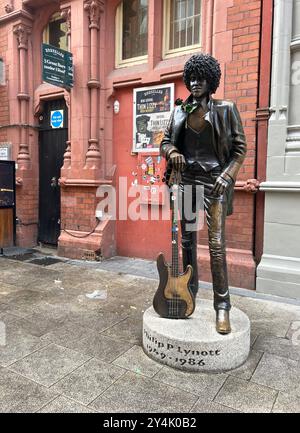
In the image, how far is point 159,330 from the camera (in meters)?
3.04

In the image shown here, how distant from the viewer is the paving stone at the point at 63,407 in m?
2.38

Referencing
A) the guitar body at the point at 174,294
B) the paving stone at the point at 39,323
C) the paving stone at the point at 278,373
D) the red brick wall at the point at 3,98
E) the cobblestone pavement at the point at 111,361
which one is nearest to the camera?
the cobblestone pavement at the point at 111,361

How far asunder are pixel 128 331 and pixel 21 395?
1.30m

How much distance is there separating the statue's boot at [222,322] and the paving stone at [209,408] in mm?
613

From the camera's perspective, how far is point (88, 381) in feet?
8.95

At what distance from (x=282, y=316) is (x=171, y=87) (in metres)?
3.90

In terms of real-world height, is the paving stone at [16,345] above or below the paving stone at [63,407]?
below

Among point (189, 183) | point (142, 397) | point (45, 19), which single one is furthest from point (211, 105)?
point (45, 19)

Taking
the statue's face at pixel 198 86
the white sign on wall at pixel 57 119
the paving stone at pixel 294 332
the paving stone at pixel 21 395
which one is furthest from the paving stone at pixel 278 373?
the white sign on wall at pixel 57 119

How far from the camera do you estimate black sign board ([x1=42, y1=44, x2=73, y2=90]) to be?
609 centimetres

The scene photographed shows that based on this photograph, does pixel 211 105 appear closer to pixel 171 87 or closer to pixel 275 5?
pixel 275 5

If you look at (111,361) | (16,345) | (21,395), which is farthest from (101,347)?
(21,395)

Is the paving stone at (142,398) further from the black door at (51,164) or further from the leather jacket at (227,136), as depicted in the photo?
the black door at (51,164)

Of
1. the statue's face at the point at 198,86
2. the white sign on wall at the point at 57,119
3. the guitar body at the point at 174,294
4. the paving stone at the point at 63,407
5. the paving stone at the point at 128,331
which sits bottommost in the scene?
the paving stone at the point at 128,331
